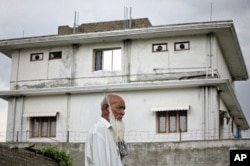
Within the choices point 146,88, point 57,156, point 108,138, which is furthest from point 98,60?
point 108,138

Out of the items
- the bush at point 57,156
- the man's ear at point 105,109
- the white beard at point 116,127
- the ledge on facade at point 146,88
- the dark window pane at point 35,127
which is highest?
the ledge on facade at point 146,88

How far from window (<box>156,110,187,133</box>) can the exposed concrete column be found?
261 centimetres

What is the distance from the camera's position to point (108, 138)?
5.88m

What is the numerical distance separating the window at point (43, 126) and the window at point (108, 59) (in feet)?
11.5

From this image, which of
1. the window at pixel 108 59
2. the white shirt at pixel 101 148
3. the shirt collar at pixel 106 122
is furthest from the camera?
the window at pixel 108 59

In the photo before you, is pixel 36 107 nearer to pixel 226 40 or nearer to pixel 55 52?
pixel 55 52

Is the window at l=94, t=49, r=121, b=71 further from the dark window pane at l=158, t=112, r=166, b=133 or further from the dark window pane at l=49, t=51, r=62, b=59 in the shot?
the dark window pane at l=158, t=112, r=166, b=133

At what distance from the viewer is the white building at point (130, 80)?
27.0 metres

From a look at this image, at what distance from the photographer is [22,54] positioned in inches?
1228

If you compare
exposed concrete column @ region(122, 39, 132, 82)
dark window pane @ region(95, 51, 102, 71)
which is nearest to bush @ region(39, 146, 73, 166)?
exposed concrete column @ region(122, 39, 132, 82)

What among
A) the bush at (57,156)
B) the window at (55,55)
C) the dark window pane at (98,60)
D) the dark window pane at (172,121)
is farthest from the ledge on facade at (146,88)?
the bush at (57,156)

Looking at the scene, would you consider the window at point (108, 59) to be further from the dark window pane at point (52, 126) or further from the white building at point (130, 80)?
the dark window pane at point (52, 126)

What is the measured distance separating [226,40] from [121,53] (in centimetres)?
493

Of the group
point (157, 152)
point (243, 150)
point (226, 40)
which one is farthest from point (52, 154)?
point (226, 40)
